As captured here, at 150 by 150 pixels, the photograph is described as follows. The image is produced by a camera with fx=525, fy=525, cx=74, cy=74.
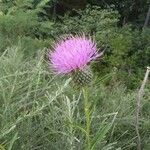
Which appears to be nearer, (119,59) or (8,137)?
(8,137)

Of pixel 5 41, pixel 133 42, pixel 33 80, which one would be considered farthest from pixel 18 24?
pixel 33 80

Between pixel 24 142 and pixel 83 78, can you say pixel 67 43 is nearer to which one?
pixel 83 78

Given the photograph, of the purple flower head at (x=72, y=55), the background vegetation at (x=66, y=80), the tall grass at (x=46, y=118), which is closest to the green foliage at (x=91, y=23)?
the background vegetation at (x=66, y=80)

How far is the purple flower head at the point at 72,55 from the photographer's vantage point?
6.34ft

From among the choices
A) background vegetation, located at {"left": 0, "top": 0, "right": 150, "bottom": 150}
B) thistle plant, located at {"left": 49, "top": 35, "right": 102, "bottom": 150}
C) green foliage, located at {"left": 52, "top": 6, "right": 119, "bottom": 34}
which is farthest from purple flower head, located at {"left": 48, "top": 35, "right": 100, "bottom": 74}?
green foliage, located at {"left": 52, "top": 6, "right": 119, "bottom": 34}

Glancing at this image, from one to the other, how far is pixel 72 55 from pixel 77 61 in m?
0.03

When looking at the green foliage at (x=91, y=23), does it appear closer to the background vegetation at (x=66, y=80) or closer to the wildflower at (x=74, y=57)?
the background vegetation at (x=66, y=80)

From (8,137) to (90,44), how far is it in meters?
0.61

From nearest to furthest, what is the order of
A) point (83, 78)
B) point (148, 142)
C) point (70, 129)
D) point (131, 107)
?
1. point (83, 78)
2. point (70, 129)
3. point (148, 142)
4. point (131, 107)

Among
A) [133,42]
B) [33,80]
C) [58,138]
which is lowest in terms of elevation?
Answer: [133,42]

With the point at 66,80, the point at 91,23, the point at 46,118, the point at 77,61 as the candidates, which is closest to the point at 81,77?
the point at 77,61

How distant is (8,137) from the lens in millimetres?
2316

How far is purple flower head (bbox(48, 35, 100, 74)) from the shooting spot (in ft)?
6.34

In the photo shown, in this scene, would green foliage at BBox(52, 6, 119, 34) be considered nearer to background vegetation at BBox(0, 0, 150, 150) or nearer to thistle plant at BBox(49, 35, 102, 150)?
background vegetation at BBox(0, 0, 150, 150)
